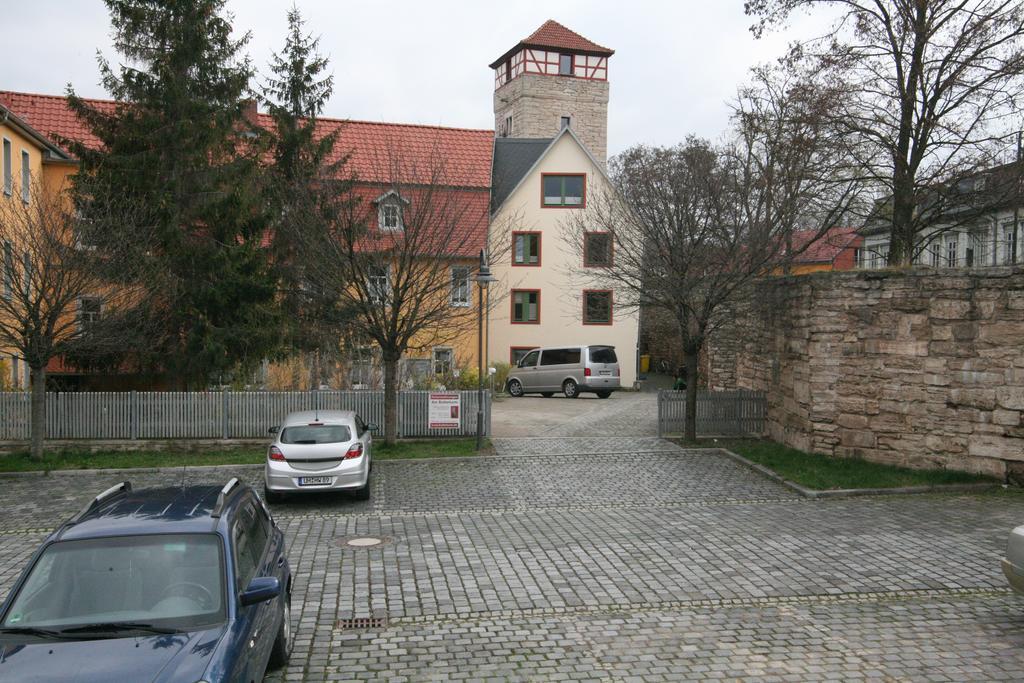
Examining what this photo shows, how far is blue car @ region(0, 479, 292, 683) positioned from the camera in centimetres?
520

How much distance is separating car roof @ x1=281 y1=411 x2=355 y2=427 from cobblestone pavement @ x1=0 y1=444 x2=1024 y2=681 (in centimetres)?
135

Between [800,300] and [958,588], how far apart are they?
9024mm

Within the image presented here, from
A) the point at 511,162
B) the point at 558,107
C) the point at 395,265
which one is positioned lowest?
the point at 395,265

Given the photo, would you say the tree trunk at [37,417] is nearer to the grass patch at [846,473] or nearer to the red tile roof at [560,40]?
the grass patch at [846,473]

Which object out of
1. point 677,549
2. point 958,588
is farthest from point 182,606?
point 958,588

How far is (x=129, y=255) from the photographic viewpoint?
18906mm

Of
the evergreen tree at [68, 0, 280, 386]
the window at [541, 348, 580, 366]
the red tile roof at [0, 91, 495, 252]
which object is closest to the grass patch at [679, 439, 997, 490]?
the evergreen tree at [68, 0, 280, 386]

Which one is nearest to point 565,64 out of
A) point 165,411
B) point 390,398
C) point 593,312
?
point 593,312

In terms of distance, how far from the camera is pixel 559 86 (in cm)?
6219

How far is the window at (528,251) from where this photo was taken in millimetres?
41000

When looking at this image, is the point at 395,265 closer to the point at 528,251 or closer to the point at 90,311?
the point at 90,311

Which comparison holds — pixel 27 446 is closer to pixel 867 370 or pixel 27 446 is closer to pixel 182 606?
pixel 182 606

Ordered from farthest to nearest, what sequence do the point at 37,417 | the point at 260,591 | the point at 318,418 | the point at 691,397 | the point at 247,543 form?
the point at 691,397
the point at 37,417
the point at 318,418
the point at 247,543
the point at 260,591

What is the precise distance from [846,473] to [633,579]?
7.71m
